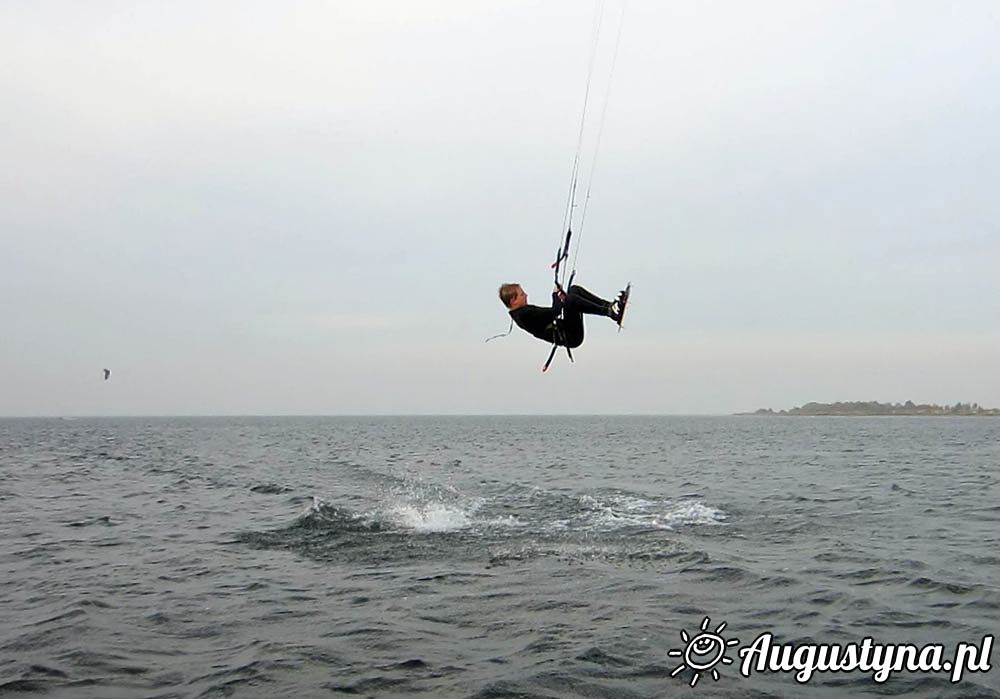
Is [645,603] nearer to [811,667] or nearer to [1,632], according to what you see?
[811,667]

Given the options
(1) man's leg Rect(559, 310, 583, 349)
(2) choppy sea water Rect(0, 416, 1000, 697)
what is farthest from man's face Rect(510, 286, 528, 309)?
(2) choppy sea water Rect(0, 416, 1000, 697)

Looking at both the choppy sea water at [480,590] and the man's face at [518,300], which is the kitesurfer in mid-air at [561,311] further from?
the choppy sea water at [480,590]

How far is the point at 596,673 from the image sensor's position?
1008 cm

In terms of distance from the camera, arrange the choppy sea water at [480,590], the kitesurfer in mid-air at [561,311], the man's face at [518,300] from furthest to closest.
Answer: the choppy sea water at [480,590], the man's face at [518,300], the kitesurfer in mid-air at [561,311]

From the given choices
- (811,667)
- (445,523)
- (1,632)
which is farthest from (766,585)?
(1,632)

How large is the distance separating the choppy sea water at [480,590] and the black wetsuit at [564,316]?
160 inches

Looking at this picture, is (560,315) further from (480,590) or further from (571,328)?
(480,590)

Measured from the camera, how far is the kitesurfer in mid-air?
885 cm

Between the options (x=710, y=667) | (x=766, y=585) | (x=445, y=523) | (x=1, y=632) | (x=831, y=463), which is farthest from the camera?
(x=831, y=463)

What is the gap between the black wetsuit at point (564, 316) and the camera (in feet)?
29.1

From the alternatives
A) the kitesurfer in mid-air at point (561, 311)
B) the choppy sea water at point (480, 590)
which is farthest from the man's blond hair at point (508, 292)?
the choppy sea water at point (480, 590)

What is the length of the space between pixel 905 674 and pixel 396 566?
9.37 metres

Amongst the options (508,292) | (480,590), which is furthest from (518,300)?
(480,590)

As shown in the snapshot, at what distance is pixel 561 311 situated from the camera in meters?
9.01
